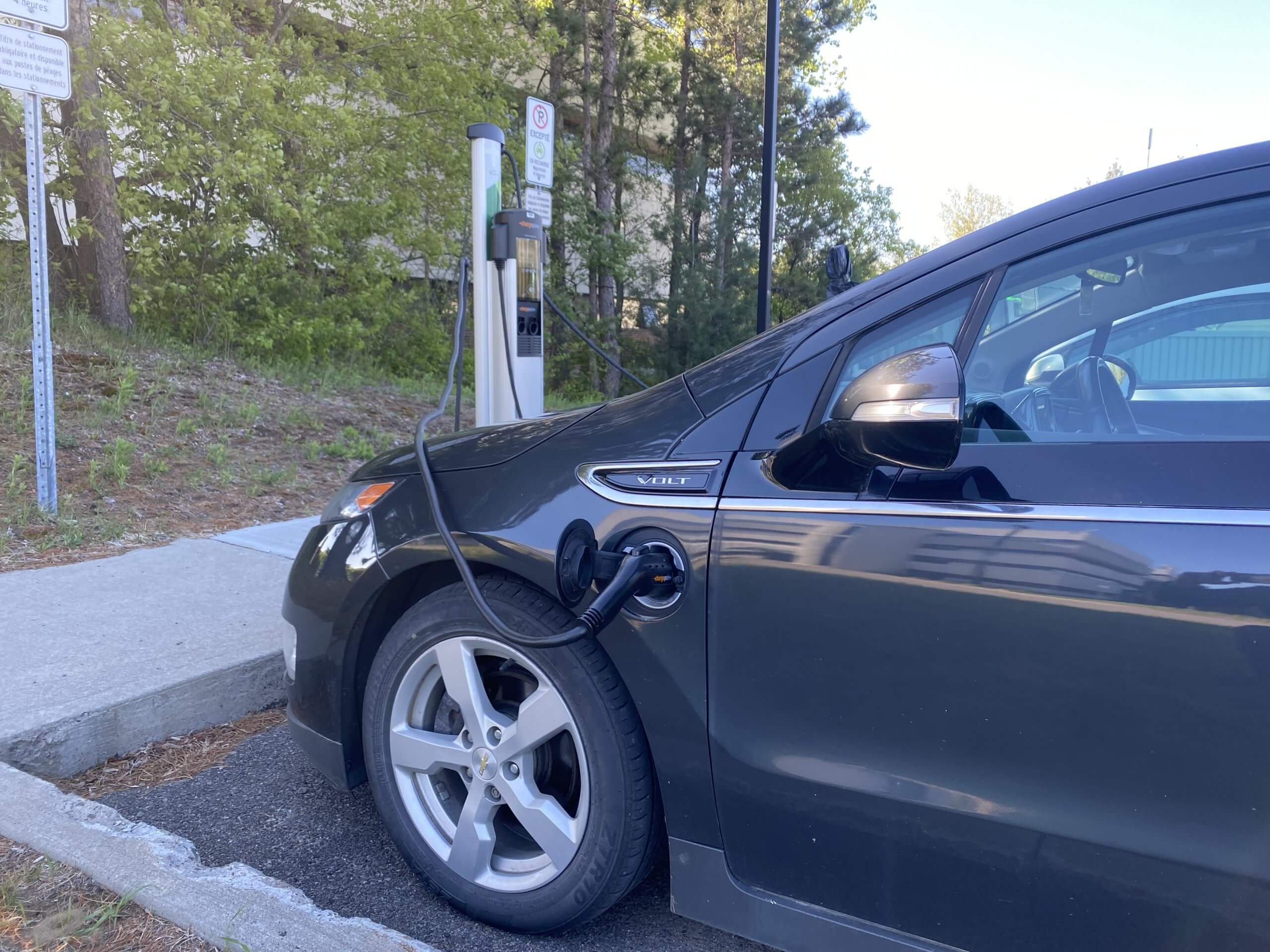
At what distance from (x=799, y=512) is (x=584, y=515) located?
50 centimetres

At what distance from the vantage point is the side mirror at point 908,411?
→ 66.0 inches

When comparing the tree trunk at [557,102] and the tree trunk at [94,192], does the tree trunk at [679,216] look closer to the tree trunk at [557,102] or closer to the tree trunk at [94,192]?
the tree trunk at [557,102]

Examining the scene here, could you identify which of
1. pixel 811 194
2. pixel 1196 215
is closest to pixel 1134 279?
pixel 1196 215

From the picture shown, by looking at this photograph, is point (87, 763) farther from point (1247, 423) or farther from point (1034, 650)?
point (1247, 423)

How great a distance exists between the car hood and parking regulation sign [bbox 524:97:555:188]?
156 inches

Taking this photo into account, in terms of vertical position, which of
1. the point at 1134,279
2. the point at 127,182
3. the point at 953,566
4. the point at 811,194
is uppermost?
the point at 811,194

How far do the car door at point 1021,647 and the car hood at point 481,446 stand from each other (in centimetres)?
62

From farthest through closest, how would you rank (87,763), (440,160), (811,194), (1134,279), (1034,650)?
1. (811,194)
2. (440,160)
3. (87,763)
4. (1134,279)
5. (1034,650)

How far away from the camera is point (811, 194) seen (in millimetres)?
21141

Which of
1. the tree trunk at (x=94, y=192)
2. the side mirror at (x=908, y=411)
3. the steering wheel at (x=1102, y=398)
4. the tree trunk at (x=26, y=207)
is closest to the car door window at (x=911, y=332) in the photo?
the side mirror at (x=908, y=411)

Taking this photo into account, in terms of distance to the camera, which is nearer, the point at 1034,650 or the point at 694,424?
the point at 1034,650

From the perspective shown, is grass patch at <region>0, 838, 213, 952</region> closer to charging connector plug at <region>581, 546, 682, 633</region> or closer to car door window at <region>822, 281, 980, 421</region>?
charging connector plug at <region>581, 546, 682, 633</region>

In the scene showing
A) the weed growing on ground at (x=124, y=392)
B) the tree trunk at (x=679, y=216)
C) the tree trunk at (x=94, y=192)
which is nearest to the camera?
the weed growing on ground at (x=124, y=392)

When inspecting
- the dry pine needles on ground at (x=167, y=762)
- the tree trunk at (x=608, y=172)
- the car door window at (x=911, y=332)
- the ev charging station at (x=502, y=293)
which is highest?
the tree trunk at (x=608, y=172)
